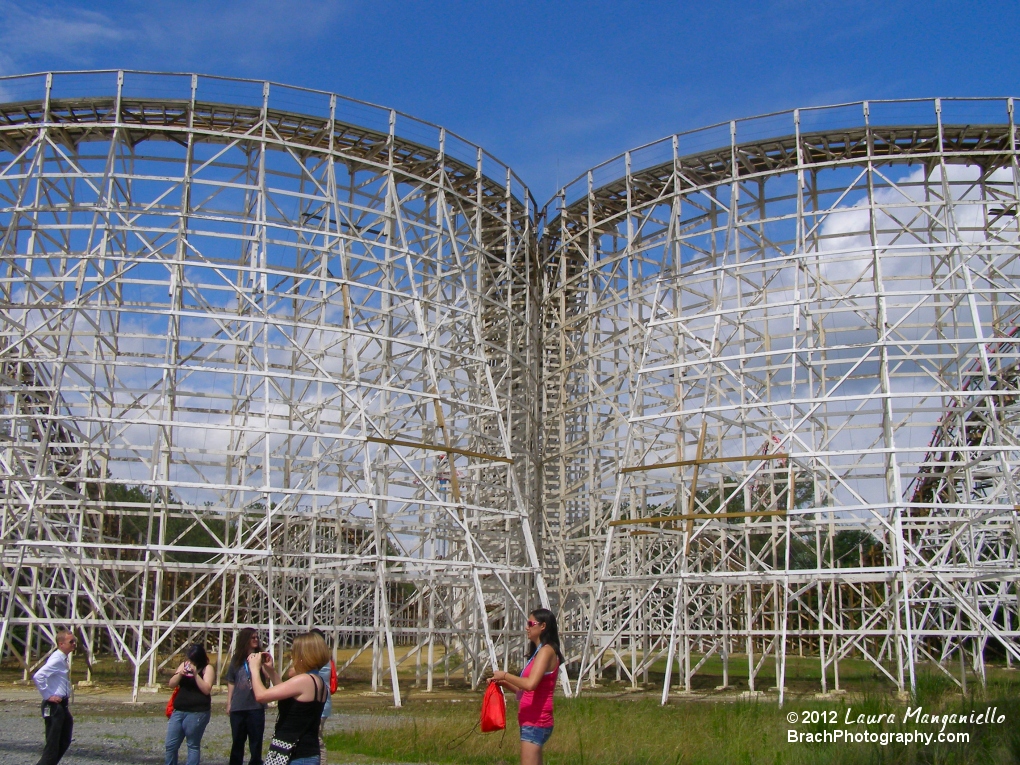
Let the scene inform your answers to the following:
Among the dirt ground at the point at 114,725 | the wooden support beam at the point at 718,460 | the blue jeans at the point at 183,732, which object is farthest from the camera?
the wooden support beam at the point at 718,460

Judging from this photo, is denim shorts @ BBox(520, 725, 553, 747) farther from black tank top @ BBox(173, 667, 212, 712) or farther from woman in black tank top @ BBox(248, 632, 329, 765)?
black tank top @ BBox(173, 667, 212, 712)

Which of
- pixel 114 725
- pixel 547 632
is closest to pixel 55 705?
pixel 547 632

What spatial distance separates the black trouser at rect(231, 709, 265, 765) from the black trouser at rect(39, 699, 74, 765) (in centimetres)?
140

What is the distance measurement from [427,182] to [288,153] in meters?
3.00

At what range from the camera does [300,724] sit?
5922 mm

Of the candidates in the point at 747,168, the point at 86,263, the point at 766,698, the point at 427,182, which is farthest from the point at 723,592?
the point at 86,263

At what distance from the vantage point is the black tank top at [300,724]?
590 centimetres

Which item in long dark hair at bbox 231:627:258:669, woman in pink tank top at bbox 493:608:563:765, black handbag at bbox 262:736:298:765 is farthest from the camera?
long dark hair at bbox 231:627:258:669

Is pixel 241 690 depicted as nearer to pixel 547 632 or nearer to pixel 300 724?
pixel 300 724

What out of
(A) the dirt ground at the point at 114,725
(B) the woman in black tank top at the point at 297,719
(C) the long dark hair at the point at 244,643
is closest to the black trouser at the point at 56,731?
(C) the long dark hair at the point at 244,643

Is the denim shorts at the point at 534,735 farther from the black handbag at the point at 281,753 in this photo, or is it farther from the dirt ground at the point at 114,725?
the dirt ground at the point at 114,725

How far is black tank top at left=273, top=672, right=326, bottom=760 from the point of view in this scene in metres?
5.90

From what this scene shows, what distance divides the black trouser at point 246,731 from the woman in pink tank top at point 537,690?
3.25 metres

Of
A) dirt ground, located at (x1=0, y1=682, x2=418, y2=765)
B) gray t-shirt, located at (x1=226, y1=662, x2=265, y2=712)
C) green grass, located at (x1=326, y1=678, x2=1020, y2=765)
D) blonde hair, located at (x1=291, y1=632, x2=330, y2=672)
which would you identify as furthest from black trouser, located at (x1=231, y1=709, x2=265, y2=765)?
blonde hair, located at (x1=291, y1=632, x2=330, y2=672)
